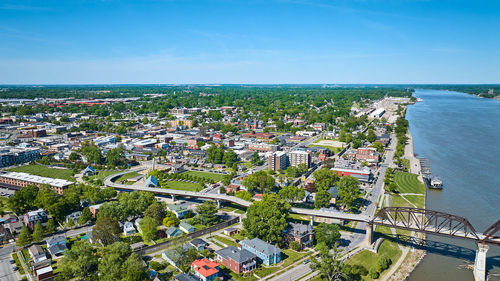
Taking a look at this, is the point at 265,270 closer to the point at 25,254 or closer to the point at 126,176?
the point at 25,254

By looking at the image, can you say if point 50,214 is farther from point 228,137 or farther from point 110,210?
point 228,137

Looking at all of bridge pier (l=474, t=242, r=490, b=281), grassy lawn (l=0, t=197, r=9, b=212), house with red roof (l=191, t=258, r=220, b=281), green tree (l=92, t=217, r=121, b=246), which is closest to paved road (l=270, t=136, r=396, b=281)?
house with red roof (l=191, t=258, r=220, b=281)

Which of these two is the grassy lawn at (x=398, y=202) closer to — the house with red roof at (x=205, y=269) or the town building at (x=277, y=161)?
the town building at (x=277, y=161)

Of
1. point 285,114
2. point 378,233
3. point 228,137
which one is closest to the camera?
point 378,233

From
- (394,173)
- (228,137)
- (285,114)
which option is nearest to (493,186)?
(394,173)

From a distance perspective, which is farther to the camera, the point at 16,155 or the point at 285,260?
the point at 16,155

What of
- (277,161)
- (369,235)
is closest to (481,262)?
(369,235)
